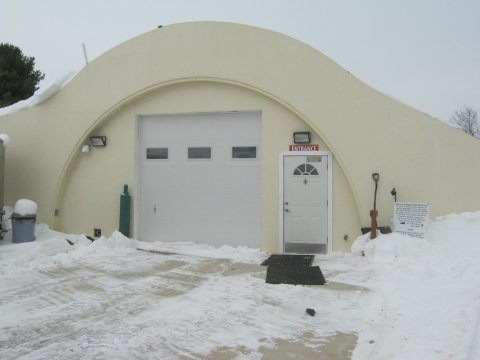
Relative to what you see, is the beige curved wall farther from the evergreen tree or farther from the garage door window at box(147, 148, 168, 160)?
the evergreen tree

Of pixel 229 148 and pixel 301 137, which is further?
pixel 229 148

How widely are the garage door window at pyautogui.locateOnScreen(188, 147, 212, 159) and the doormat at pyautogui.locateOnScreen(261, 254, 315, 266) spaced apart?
2953 millimetres

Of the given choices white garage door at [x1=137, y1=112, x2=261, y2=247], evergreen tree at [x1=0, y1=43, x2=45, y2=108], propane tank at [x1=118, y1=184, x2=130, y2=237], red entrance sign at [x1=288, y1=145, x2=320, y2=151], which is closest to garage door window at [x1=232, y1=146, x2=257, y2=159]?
white garage door at [x1=137, y1=112, x2=261, y2=247]

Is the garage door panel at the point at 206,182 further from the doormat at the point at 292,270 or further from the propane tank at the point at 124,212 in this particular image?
the doormat at the point at 292,270

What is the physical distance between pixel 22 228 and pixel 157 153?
349cm

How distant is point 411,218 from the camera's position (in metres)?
7.98

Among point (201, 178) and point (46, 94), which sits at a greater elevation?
point (46, 94)

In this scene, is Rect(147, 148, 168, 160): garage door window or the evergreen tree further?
the evergreen tree

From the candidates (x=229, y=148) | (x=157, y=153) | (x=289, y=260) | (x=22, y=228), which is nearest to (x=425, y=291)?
(x=289, y=260)

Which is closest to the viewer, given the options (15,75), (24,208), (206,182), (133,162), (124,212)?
(24,208)

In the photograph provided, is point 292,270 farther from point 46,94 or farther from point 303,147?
point 46,94

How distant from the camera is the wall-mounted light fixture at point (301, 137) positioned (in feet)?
30.5

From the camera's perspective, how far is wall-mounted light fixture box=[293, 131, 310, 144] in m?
9.31

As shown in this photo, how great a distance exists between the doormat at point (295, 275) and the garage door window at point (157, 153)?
426cm
